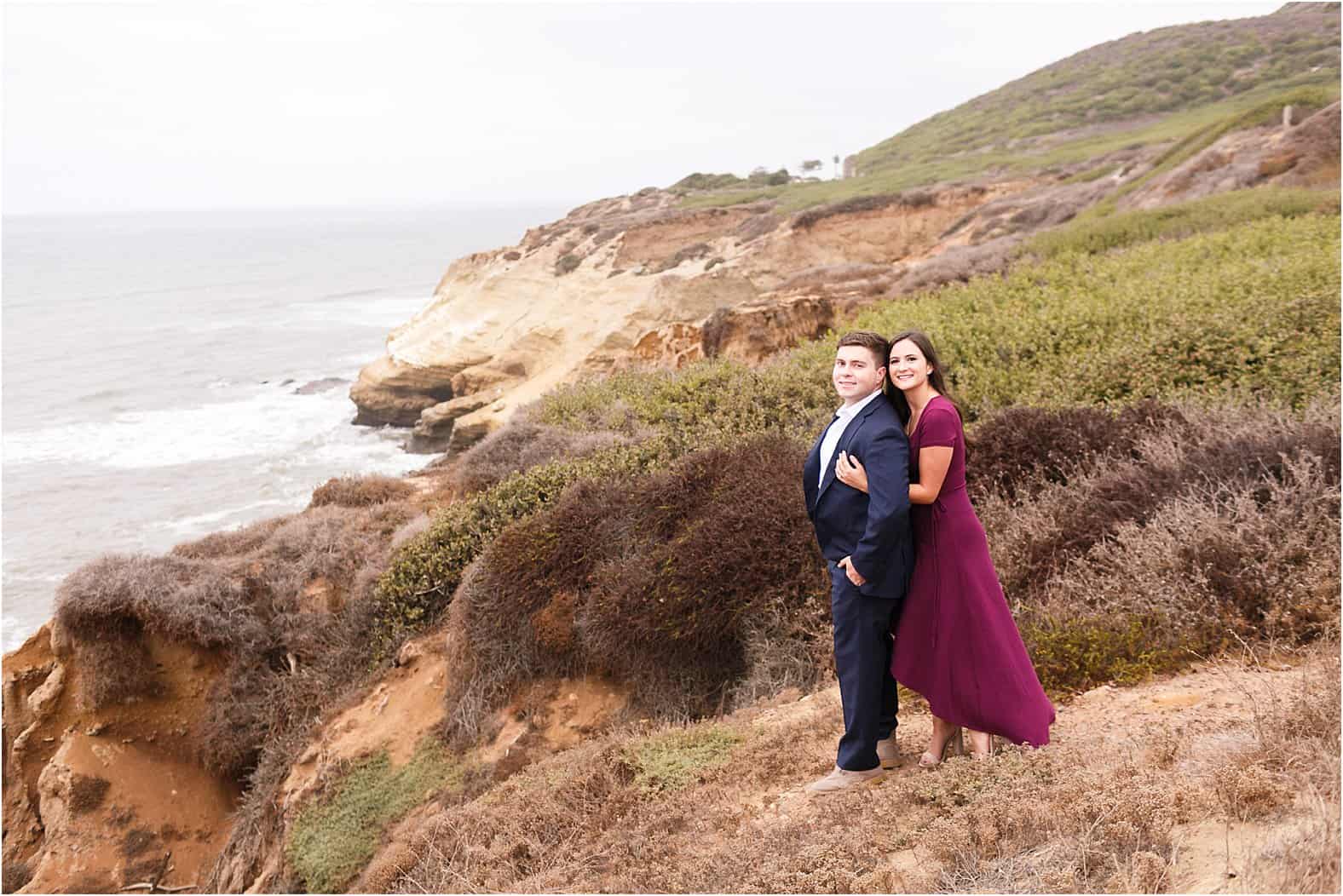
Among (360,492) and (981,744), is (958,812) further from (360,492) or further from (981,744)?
(360,492)

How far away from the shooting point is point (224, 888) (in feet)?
23.4

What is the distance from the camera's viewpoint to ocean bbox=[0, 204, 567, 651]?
21.2 m

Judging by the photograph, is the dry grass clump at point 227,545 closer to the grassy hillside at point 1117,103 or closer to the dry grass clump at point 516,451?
the dry grass clump at point 516,451

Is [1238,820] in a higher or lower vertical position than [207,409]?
higher

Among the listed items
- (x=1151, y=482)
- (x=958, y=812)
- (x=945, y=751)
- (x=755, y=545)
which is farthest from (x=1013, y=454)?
(x=958, y=812)

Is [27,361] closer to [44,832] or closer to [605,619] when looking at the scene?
[44,832]

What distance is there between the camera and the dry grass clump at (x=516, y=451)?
9859mm

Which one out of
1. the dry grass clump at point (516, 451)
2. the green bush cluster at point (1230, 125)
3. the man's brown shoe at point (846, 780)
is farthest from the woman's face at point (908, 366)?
the green bush cluster at point (1230, 125)

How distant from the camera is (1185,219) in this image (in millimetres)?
14258

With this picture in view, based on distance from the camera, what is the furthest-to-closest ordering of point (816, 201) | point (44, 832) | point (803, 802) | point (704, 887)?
point (816, 201) < point (44, 832) < point (803, 802) < point (704, 887)

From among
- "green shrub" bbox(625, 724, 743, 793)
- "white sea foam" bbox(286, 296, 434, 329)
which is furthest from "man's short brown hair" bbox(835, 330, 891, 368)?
"white sea foam" bbox(286, 296, 434, 329)

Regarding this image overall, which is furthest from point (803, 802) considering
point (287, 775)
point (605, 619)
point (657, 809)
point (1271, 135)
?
point (1271, 135)

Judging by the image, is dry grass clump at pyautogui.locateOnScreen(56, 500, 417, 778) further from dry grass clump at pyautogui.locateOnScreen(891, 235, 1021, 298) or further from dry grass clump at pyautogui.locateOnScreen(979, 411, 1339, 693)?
dry grass clump at pyautogui.locateOnScreen(891, 235, 1021, 298)

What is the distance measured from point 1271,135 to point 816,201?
59.7 feet
